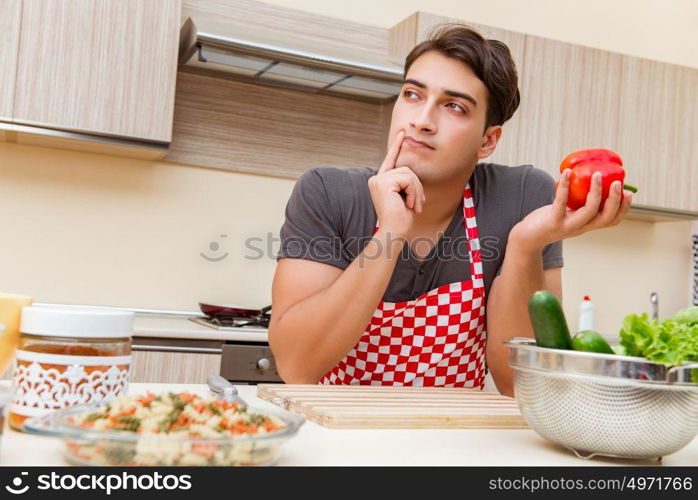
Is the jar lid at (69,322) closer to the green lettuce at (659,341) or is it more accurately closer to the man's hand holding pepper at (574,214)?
Result: the green lettuce at (659,341)

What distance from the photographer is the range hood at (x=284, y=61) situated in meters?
2.50

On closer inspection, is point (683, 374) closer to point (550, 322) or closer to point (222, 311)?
point (550, 322)

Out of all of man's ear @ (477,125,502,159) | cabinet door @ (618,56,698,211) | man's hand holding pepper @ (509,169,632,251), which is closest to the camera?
man's hand holding pepper @ (509,169,632,251)

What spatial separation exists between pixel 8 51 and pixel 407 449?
6.84ft

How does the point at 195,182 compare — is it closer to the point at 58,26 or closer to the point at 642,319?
the point at 58,26

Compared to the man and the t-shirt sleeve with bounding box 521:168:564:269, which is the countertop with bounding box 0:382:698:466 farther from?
the t-shirt sleeve with bounding box 521:168:564:269

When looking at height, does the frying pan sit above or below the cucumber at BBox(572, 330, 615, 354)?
below

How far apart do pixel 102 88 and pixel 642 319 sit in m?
2.09

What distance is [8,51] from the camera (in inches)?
92.9

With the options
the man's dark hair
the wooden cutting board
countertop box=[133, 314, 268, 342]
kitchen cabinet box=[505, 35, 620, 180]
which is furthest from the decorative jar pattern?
kitchen cabinet box=[505, 35, 620, 180]

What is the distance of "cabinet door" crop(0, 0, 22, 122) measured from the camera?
2.35m

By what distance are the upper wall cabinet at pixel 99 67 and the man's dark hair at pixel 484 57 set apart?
3.60ft

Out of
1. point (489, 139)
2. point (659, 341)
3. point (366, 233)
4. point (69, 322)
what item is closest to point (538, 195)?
point (489, 139)

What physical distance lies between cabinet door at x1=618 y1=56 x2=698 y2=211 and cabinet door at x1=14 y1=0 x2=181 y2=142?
1.92 m
